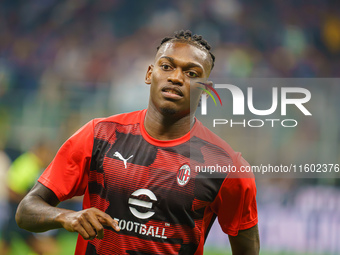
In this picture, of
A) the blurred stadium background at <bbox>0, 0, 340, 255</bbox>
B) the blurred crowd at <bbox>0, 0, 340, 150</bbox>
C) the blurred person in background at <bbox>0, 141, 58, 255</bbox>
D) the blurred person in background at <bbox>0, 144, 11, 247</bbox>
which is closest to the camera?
the blurred person in background at <bbox>0, 141, 58, 255</bbox>

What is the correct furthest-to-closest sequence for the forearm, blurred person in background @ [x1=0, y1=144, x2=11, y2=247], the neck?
1. blurred person in background @ [x1=0, y1=144, x2=11, y2=247]
2. the neck
3. the forearm

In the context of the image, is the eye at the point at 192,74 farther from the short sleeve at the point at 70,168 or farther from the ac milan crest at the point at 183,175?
the short sleeve at the point at 70,168

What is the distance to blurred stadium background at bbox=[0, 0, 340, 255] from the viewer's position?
20.6 ft

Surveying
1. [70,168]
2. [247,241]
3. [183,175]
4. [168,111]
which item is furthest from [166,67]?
[247,241]

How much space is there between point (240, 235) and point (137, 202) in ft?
2.40

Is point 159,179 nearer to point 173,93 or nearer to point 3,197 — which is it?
Answer: point 173,93

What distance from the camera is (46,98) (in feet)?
23.0

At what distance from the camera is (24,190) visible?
18.7 feet

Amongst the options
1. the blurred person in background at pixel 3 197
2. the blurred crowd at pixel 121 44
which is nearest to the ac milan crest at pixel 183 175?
the blurred person in background at pixel 3 197

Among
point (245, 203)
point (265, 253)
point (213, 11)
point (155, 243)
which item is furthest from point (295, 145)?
point (155, 243)

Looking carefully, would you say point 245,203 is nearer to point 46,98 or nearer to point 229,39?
point 46,98

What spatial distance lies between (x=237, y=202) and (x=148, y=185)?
1.87 ft

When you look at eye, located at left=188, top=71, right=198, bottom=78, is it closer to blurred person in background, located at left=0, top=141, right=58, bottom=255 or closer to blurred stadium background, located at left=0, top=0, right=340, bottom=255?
blurred stadium background, located at left=0, top=0, right=340, bottom=255

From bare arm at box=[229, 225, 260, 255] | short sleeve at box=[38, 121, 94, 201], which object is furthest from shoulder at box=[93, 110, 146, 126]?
bare arm at box=[229, 225, 260, 255]
